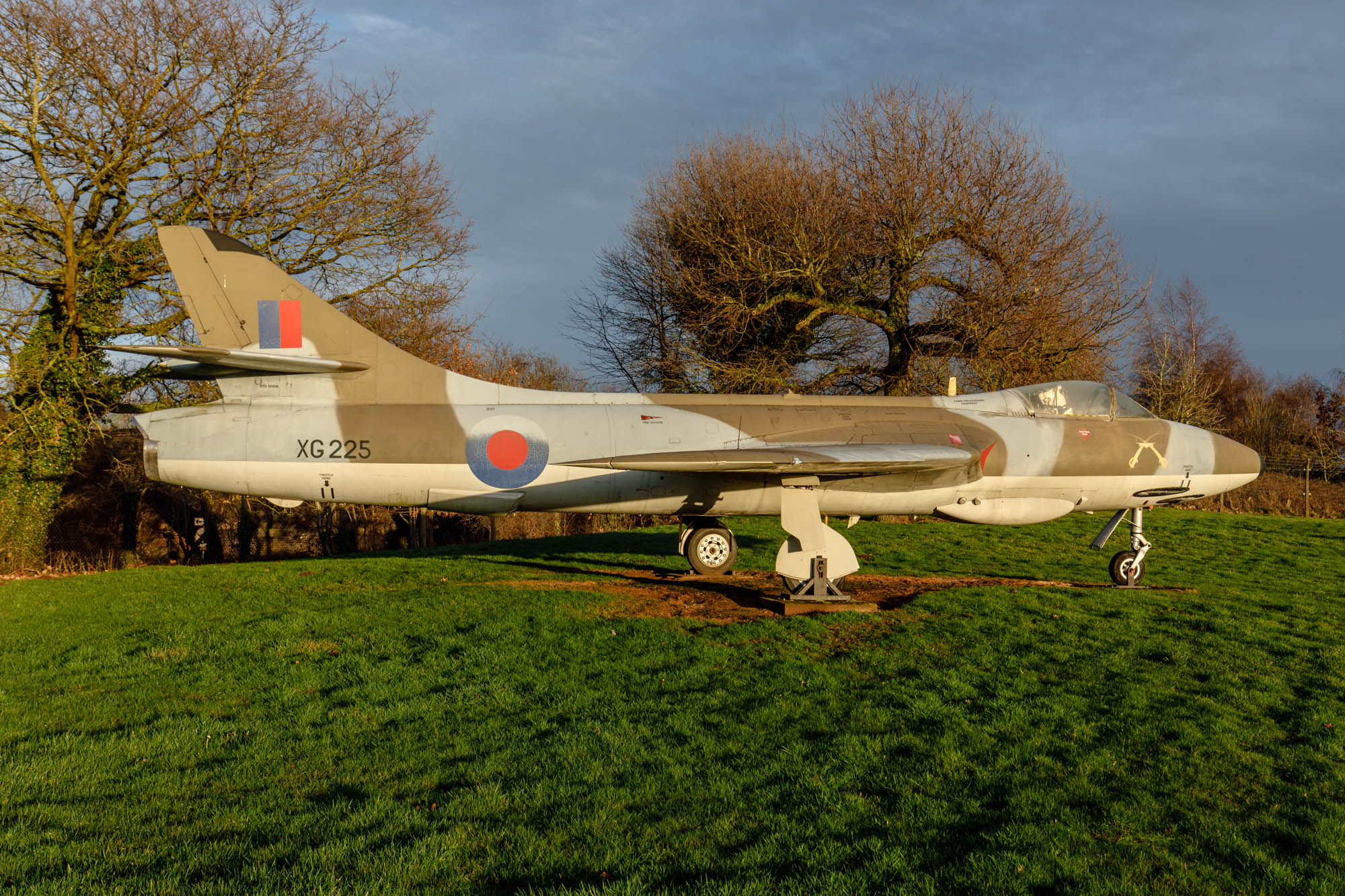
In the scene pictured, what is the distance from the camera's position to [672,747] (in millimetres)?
5594

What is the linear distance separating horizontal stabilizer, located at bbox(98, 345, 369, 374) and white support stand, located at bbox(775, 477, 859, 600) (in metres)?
6.00

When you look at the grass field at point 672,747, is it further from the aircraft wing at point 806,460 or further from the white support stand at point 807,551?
the aircraft wing at point 806,460

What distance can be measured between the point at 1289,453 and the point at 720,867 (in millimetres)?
49144

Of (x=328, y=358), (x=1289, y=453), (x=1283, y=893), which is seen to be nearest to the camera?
(x=1283, y=893)

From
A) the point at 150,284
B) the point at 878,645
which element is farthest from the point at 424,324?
the point at 878,645

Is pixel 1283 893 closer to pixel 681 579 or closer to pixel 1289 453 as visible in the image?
pixel 681 579

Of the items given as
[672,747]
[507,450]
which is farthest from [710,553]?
[672,747]

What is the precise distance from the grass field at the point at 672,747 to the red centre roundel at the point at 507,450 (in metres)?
1.98

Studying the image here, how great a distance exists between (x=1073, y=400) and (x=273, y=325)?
39.6ft

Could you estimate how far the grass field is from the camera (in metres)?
3.96

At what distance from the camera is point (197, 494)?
24062 millimetres

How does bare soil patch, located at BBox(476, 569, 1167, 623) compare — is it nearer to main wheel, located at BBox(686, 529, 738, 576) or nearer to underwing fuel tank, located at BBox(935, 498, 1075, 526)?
main wheel, located at BBox(686, 529, 738, 576)

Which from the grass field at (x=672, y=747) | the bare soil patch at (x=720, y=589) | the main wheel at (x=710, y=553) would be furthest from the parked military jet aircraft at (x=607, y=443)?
the grass field at (x=672, y=747)

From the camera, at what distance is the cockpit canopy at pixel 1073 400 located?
1247cm
